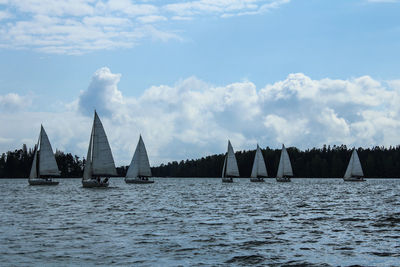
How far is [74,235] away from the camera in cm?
2764

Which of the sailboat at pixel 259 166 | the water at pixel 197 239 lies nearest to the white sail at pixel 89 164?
the water at pixel 197 239

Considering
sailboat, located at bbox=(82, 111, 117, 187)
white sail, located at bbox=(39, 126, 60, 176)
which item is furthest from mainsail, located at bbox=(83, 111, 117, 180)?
white sail, located at bbox=(39, 126, 60, 176)

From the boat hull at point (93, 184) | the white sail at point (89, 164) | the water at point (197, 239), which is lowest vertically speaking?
the water at point (197, 239)

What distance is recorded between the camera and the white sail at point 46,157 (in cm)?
9038

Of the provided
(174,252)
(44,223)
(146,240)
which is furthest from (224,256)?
(44,223)

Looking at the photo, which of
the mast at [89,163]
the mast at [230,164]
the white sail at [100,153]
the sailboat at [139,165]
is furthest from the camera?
the mast at [230,164]

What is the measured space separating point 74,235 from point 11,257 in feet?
21.3

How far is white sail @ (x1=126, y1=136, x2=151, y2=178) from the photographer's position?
110m

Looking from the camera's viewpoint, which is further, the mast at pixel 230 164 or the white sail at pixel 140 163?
the mast at pixel 230 164

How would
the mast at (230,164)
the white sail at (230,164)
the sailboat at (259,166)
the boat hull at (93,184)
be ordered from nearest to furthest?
the boat hull at (93,184) → the mast at (230,164) → the white sail at (230,164) → the sailboat at (259,166)

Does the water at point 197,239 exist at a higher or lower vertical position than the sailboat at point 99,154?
lower

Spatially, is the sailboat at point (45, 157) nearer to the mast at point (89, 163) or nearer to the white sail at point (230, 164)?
the mast at point (89, 163)

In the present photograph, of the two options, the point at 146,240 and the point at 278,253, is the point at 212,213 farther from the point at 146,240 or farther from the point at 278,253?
the point at 278,253

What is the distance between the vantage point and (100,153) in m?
76.5
